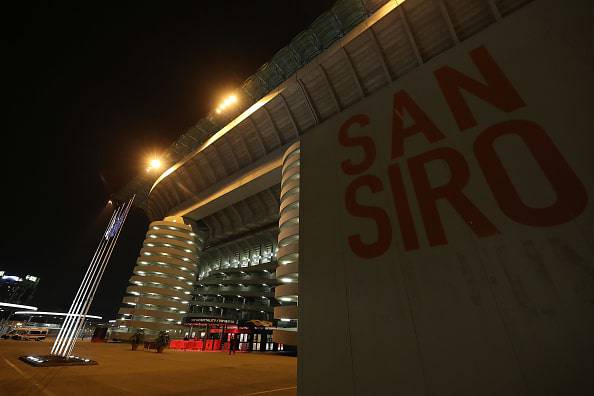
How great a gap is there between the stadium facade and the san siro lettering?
6.67 ft

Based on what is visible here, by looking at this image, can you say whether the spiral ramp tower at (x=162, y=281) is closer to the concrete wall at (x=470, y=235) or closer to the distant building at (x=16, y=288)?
the concrete wall at (x=470, y=235)

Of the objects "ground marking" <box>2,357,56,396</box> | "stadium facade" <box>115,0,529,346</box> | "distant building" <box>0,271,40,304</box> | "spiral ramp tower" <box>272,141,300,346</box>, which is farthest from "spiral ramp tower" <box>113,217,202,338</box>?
"distant building" <box>0,271,40,304</box>

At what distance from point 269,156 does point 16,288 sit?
10728cm

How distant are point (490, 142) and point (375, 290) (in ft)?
11.4

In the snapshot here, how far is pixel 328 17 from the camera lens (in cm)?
2603

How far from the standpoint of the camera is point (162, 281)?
40.9 m

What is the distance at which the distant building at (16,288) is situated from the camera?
84.2 m

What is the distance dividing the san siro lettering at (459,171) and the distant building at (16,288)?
399 ft

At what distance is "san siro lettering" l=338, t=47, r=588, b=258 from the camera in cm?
411

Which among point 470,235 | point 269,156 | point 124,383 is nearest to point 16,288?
point 269,156

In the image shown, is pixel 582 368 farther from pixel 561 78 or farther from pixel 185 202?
pixel 185 202

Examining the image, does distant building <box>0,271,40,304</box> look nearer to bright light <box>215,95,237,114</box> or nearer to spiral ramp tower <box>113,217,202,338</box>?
spiral ramp tower <box>113,217,202,338</box>

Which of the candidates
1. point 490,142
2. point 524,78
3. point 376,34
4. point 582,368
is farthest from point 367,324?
point 376,34

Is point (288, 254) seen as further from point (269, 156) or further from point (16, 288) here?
point (16, 288)
